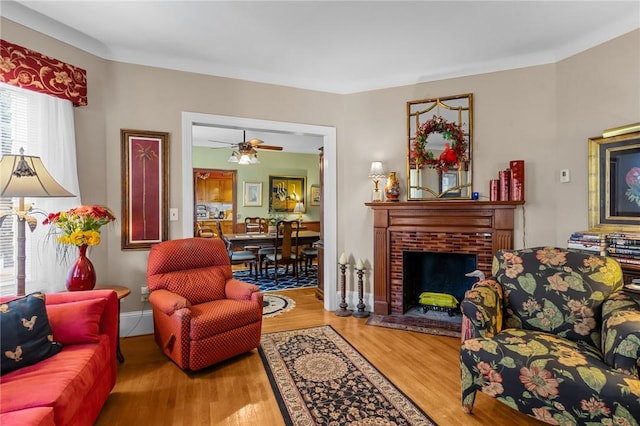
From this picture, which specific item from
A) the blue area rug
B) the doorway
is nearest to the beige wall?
the doorway

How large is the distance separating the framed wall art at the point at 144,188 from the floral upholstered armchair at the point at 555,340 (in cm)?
278

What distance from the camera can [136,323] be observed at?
3146 millimetres

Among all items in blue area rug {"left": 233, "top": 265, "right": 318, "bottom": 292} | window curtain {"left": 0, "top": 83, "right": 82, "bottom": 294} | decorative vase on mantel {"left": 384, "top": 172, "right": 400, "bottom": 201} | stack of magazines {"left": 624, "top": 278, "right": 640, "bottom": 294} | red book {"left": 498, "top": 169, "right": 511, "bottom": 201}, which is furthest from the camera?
blue area rug {"left": 233, "top": 265, "right": 318, "bottom": 292}

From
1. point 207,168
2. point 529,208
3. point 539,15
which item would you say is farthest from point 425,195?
point 207,168

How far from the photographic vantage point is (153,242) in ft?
10.3

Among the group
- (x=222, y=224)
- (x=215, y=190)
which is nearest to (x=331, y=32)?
(x=215, y=190)

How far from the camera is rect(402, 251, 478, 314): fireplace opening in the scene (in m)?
3.63

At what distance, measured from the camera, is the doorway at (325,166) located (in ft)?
10.7

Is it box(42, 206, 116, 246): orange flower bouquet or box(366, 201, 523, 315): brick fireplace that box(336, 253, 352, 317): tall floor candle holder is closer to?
box(366, 201, 523, 315): brick fireplace

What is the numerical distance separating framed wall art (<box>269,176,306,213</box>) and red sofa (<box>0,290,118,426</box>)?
5.86 metres

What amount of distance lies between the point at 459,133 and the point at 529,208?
1004 millimetres

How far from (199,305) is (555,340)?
8.26ft

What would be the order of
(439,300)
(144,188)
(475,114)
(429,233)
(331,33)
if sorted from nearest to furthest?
(331,33) → (144,188) → (475,114) → (429,233) → (439,300)

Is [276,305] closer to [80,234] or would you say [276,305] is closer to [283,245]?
[283,245]
